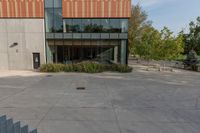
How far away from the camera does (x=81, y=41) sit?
21.0 m

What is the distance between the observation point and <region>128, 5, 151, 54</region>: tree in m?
37.7

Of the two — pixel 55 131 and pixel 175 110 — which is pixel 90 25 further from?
pixel 55 131

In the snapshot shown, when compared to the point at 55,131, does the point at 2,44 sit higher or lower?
higher

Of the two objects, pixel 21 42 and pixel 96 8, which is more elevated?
pixel 96 8

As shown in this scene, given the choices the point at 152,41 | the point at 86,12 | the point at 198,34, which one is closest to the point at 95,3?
the point at 86,12

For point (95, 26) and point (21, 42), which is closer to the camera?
point (95, 26)

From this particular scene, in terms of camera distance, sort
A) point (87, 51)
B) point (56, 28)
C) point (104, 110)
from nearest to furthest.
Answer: point (104, 110) → point (56, 28) → point (87, 51)

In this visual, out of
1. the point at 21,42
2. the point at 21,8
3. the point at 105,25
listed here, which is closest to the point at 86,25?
the point at 105,25

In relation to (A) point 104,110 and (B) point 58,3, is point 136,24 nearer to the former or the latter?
(B) point 58,3

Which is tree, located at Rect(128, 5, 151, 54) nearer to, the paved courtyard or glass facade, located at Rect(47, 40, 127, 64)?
glass facade, located at Rect(47, 40, 127, 64)

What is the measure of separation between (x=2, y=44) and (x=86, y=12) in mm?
10513

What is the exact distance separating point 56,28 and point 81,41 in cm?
324

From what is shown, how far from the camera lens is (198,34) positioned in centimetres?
3484

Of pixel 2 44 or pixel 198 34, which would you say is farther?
pixel 198 34
